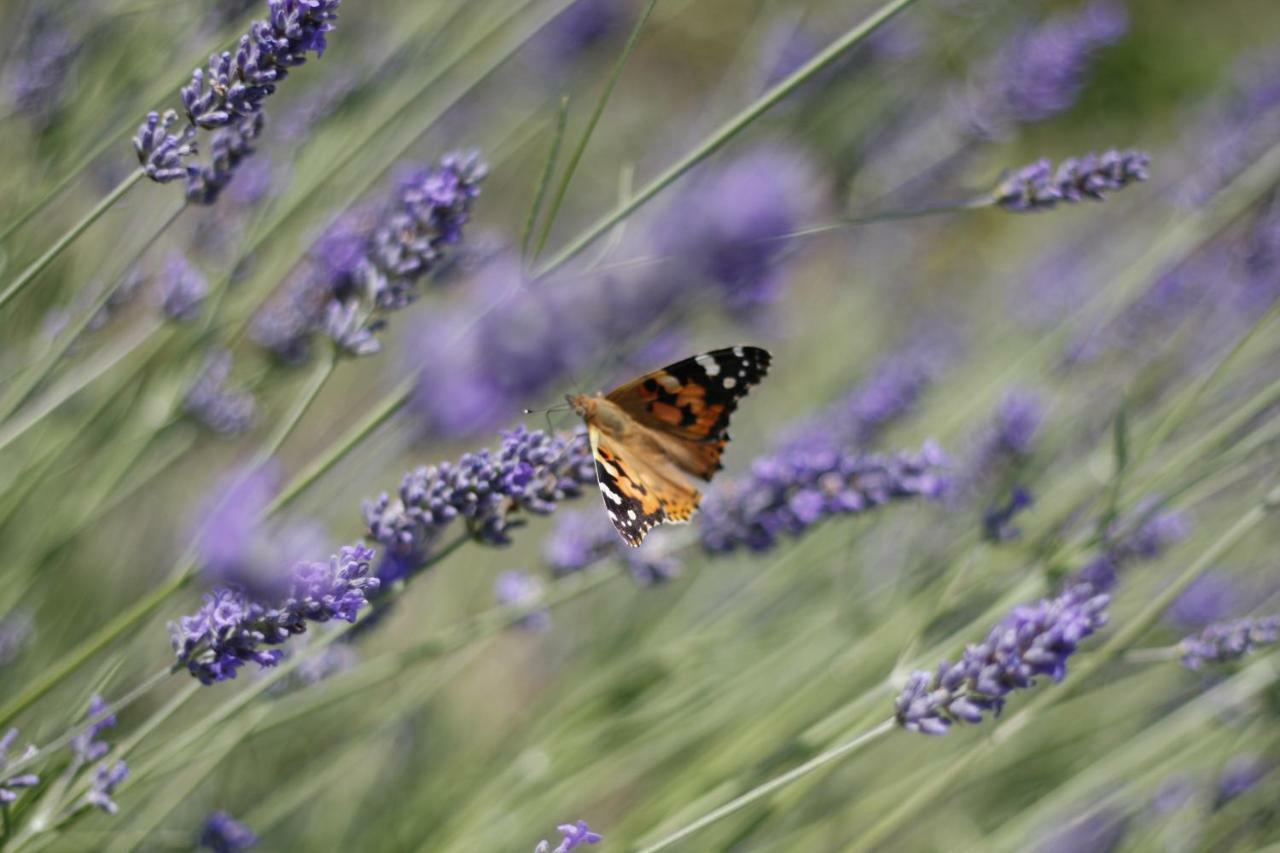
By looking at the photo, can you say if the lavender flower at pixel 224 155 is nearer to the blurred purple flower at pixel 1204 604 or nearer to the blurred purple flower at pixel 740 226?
the blurred purple flower at pixel 740 226

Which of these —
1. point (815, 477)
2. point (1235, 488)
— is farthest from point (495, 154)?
point (1235, 488)

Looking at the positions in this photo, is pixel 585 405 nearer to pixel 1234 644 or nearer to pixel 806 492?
pixel 806 492

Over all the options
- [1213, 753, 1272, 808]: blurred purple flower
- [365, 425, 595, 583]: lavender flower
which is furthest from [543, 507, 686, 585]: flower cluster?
[1213, 753, 1272, 808]: blurred purple flower

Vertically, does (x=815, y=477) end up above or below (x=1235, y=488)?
above

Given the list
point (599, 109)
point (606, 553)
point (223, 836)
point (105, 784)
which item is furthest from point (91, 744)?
point (599, 109)

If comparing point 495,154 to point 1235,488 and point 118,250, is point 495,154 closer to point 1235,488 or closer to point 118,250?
point 118,250

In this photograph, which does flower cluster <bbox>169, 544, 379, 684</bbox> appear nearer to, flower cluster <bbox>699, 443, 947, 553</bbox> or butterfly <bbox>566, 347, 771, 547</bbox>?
butterfly <bbox>566, 347, 771, 547</bbox>

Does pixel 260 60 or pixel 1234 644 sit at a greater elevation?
pixel 260 60
